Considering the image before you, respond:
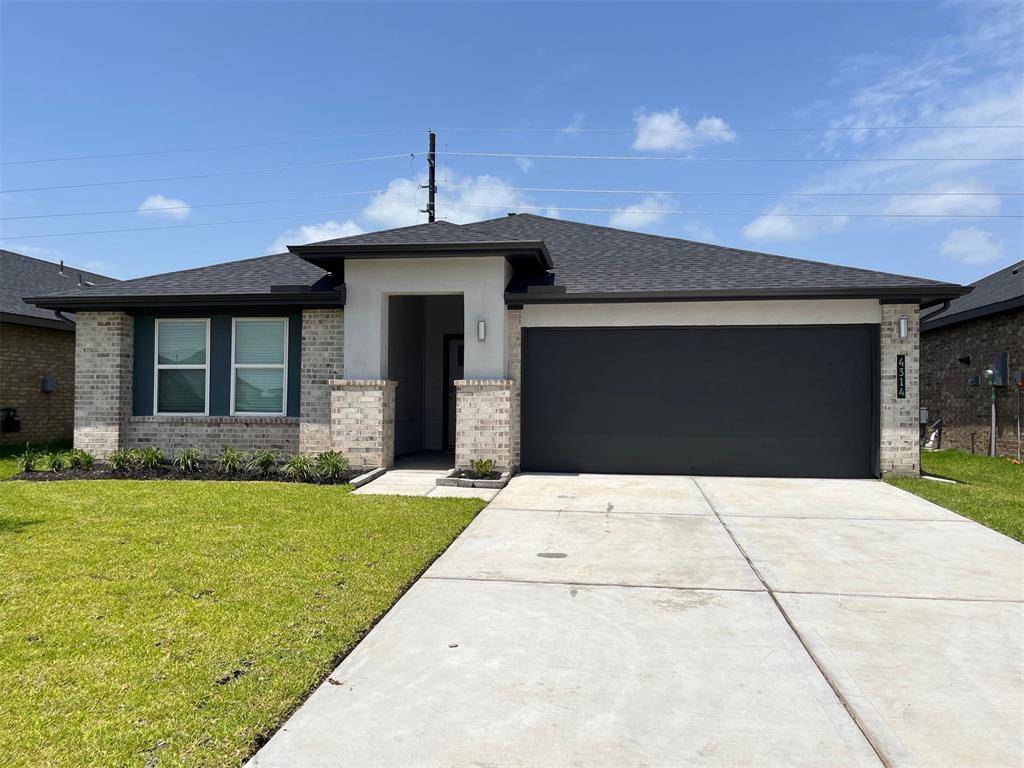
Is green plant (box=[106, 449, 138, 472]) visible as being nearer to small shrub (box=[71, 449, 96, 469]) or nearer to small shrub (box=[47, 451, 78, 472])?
small shrub (box=[71, 449, 96, 469])

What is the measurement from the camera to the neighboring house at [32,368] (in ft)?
50.8

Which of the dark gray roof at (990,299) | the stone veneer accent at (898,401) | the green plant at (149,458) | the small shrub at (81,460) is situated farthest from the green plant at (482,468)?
the dark gray roof at (990,299)

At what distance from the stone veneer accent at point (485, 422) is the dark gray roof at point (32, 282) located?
371 inches

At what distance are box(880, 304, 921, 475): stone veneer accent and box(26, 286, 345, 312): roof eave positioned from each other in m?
9.23

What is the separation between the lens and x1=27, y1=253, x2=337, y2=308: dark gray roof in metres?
11.5

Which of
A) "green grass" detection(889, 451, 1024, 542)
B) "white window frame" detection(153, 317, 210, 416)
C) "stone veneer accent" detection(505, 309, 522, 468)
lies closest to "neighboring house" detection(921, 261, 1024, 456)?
"green grass" detection(889, 451, 1024, 542)

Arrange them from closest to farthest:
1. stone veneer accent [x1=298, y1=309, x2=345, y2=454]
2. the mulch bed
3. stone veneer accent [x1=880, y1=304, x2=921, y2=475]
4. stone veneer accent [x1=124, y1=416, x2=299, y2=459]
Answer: the mulch bed < stone veneer accent [x1=880, y1=304, x2=921, y2=475] < stone veneer accent [x1=298, y1=309, x2=345, y2=454] < stone veneer accent [x1=124, y1=416, x2=299, y2=459]

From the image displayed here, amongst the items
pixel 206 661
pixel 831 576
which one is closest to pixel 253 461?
pixel 206 661

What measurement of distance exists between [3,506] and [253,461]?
3.61 meters

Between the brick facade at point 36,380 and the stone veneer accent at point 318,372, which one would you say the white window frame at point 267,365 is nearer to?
the stone veneer accent at point 318,372

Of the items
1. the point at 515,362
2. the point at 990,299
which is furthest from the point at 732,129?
the point at 515,362

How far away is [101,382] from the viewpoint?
12117 millimetres

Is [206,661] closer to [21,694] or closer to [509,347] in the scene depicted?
[21,694]

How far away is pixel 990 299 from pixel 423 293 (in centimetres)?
1462
